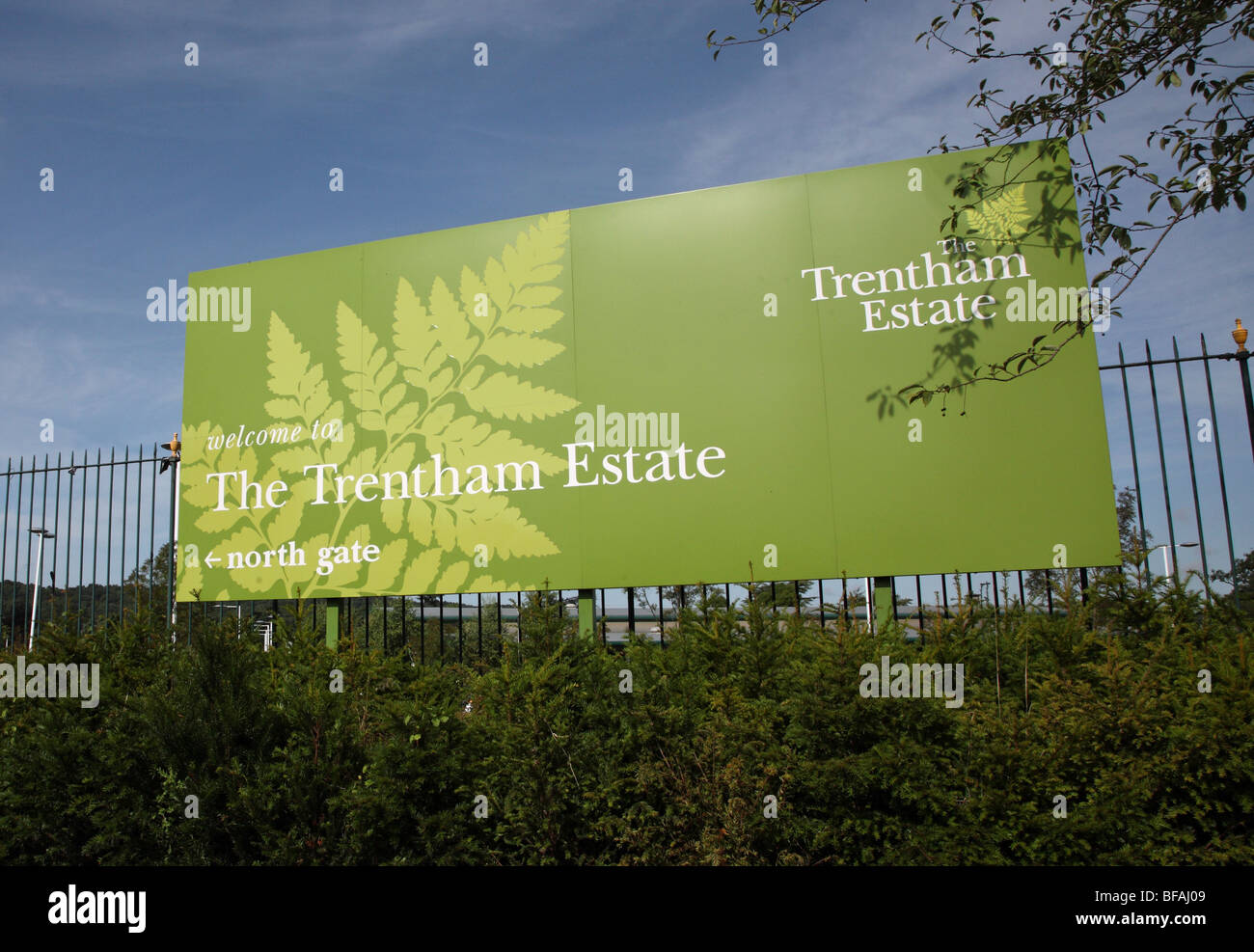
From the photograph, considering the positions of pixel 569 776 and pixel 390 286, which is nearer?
pixel 569 776

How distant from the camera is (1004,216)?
532 centimetres

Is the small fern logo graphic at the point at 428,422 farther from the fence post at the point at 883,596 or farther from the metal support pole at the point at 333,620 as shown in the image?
the fence post at the point at 883,596

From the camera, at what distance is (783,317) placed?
5691 mm

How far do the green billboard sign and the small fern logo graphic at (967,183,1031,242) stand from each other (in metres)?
0.01

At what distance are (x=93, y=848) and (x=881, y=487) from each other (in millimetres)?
5294

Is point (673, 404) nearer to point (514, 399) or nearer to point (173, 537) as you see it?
point (514, 399)

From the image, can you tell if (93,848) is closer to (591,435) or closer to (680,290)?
(591,435)

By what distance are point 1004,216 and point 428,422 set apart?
181 inches

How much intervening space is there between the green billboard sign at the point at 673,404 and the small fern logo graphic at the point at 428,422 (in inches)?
0.8

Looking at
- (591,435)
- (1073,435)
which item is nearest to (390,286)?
(591,435)

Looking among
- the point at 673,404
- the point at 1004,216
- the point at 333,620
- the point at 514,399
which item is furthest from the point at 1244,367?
the point at 333,620

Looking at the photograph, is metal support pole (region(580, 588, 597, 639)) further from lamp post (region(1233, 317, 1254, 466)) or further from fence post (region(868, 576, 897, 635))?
lamp post (region(1233, 317, 1254, 466))

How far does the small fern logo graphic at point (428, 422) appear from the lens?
20.2 ft

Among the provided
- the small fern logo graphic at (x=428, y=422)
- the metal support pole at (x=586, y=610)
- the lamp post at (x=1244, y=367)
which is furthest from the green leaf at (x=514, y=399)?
the lamp post at (x=1244, y=367)
